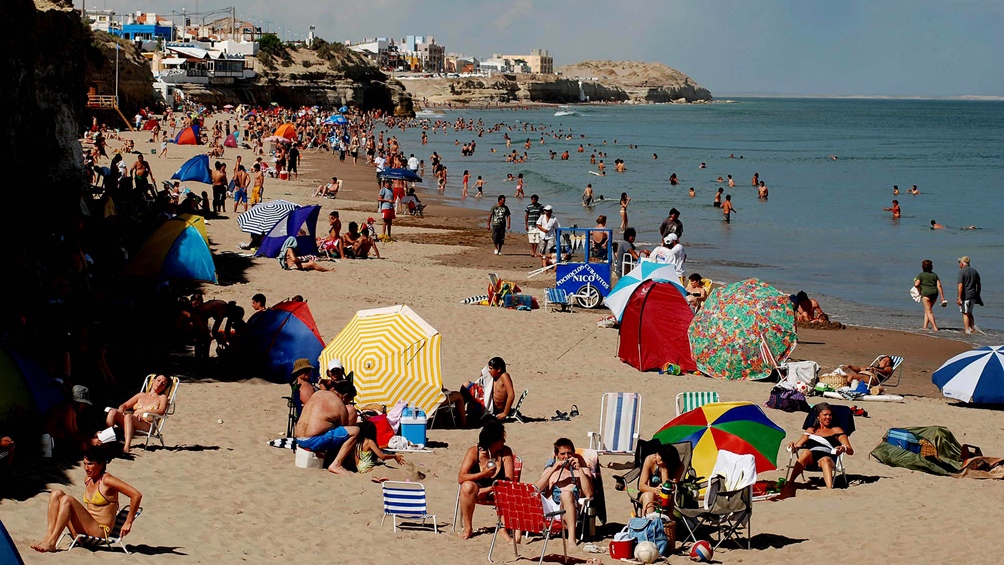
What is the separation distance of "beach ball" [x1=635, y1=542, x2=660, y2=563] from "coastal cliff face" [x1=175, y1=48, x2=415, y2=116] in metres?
84.3

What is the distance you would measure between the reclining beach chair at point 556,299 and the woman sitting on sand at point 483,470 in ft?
30.2

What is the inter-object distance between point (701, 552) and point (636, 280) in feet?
26.0

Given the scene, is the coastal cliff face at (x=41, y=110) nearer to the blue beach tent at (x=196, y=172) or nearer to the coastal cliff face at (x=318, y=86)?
the blue beach tent at (x=196, y=172)

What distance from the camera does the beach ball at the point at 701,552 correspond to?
7.85 metres

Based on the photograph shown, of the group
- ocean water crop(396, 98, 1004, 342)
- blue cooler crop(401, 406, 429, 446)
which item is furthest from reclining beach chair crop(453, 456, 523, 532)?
ocean water crop(396, 98, 1004, 342)

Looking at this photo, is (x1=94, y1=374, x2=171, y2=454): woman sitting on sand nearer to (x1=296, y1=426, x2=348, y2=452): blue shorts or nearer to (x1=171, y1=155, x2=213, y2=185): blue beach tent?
(x1=296, y1=426, x2=348, y2=452): blue shorts

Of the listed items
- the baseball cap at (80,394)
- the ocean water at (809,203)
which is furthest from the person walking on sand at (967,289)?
the baseball cap at (80,394)

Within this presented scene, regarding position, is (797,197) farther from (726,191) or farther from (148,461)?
(148,461)

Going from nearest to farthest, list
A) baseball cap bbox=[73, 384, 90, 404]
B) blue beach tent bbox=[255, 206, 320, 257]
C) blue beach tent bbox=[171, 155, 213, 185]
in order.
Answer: baseball cap bbox=[73, 384, 90, 404]
blue beach tent bbox=[255, 206, 320, 257]
blue beach tent bbox=[171, 155, 213, 185]

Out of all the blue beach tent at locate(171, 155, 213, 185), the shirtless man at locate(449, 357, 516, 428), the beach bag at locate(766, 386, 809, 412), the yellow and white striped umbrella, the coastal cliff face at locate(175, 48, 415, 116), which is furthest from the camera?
the coastal cliff face at locate(175, 48, 415, 116)

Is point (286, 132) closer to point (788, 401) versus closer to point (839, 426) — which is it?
point (788, 401)

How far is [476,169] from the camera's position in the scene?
170ft

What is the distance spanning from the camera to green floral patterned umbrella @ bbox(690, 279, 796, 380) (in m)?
13.7

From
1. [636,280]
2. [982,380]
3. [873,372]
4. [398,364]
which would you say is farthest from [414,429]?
[982,380]
